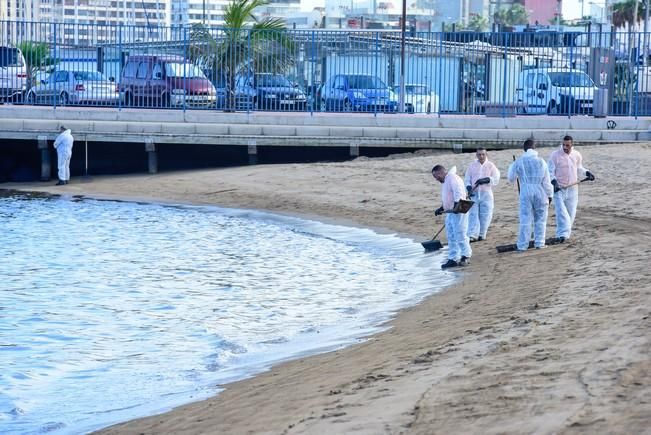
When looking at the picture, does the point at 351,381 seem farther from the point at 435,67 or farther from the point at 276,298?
the point at 435,67

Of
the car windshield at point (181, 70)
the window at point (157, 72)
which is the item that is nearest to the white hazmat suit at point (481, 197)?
the car windshield at point (181, 70)

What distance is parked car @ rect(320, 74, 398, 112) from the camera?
30812 millimetres

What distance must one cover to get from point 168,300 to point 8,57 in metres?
18.3

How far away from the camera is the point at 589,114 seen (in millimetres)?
30172

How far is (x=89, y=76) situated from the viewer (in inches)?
1248

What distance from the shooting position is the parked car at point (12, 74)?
31.6 m

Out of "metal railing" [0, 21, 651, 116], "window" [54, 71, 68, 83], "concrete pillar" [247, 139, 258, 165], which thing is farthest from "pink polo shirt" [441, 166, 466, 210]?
"window" [54, 71, 68, 83]

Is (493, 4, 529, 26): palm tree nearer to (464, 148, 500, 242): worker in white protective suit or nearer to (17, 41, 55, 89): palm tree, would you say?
(17, 41, 55, 89): palm tree

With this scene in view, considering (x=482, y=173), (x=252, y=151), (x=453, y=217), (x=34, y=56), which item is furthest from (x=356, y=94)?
(x=453, y=217)

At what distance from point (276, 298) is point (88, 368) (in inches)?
165

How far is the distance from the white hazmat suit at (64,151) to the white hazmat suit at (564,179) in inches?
578

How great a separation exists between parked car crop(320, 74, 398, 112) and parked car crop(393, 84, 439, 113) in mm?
327

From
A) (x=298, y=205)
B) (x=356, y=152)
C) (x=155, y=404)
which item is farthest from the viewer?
(x=356, y=152)

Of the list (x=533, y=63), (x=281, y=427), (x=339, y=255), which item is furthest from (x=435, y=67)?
(x=281, y=427)
